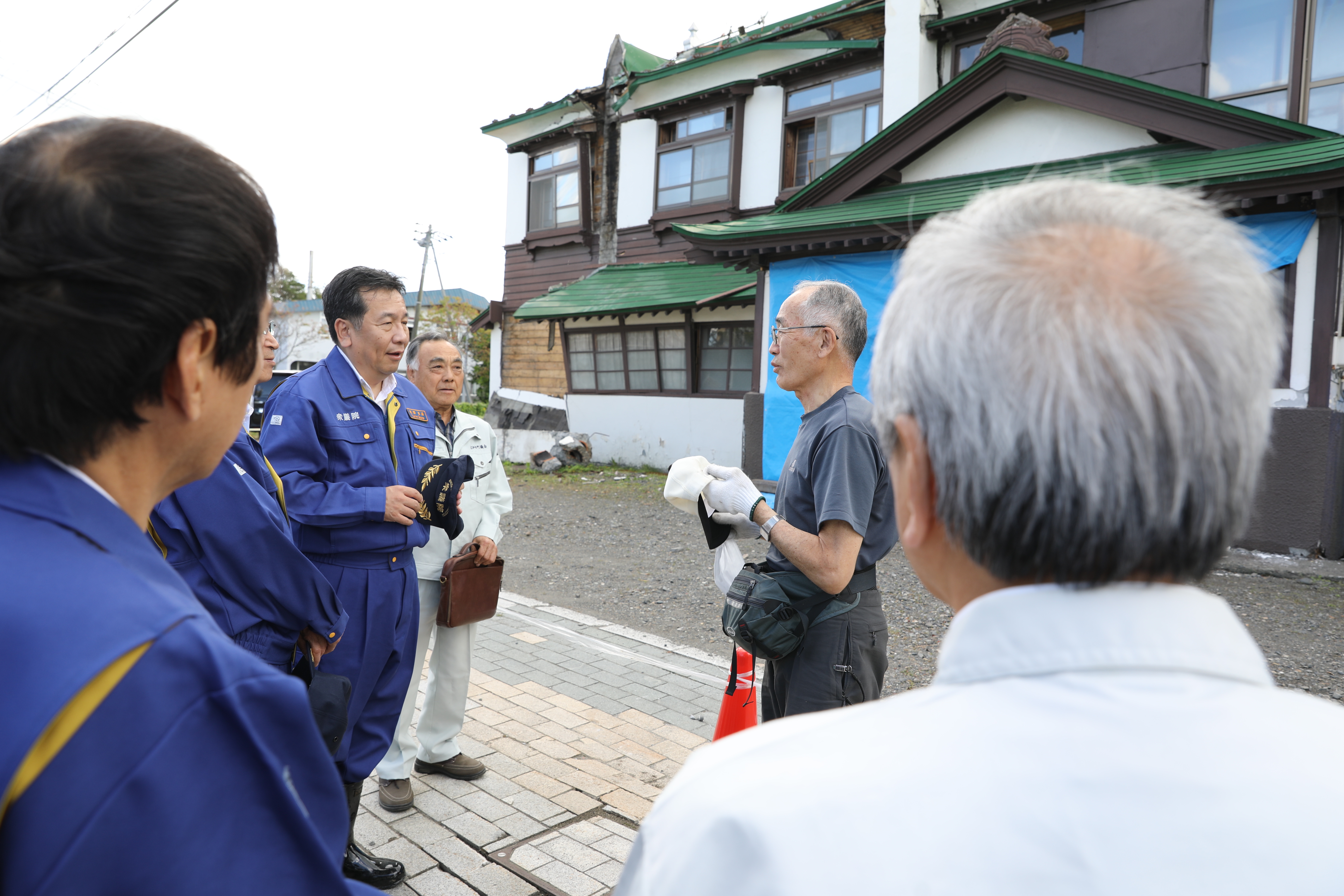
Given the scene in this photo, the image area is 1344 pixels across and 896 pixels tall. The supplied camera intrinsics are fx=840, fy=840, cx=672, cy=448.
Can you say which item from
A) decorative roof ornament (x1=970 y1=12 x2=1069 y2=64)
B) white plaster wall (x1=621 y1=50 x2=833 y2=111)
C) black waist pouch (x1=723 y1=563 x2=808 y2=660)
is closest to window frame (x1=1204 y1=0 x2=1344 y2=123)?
decorative roof ornament (x1=970 y1=12 x2=1069 y2=64)

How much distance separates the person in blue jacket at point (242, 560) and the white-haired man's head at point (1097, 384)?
1.81 m

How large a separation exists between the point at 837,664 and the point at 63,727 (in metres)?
2.24

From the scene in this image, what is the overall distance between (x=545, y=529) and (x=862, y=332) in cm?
778

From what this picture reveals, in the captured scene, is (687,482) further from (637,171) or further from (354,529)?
(637,171)

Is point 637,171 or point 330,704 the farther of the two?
point 637,171

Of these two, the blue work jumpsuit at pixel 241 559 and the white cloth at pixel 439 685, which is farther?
the white cloth at pixel 439 685

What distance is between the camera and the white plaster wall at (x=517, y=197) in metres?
18.8

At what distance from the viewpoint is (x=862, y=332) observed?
293cm

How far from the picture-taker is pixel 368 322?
324cm

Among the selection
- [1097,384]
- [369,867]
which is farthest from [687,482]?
[1097,384]

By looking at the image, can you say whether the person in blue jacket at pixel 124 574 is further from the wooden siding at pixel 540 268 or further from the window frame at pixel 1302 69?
the wooden siding at pixel 540 268

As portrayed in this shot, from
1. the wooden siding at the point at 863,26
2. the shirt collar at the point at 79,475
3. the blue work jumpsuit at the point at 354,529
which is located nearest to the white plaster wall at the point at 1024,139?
the wooden siding at the point at 863,26

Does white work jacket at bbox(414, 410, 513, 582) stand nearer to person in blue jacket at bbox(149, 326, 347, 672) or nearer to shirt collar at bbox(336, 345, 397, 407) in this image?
shirt collar at bbox(336, 345, 397, 407)

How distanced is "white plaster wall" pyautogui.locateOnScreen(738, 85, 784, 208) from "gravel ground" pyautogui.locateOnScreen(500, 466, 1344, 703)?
6441mm
